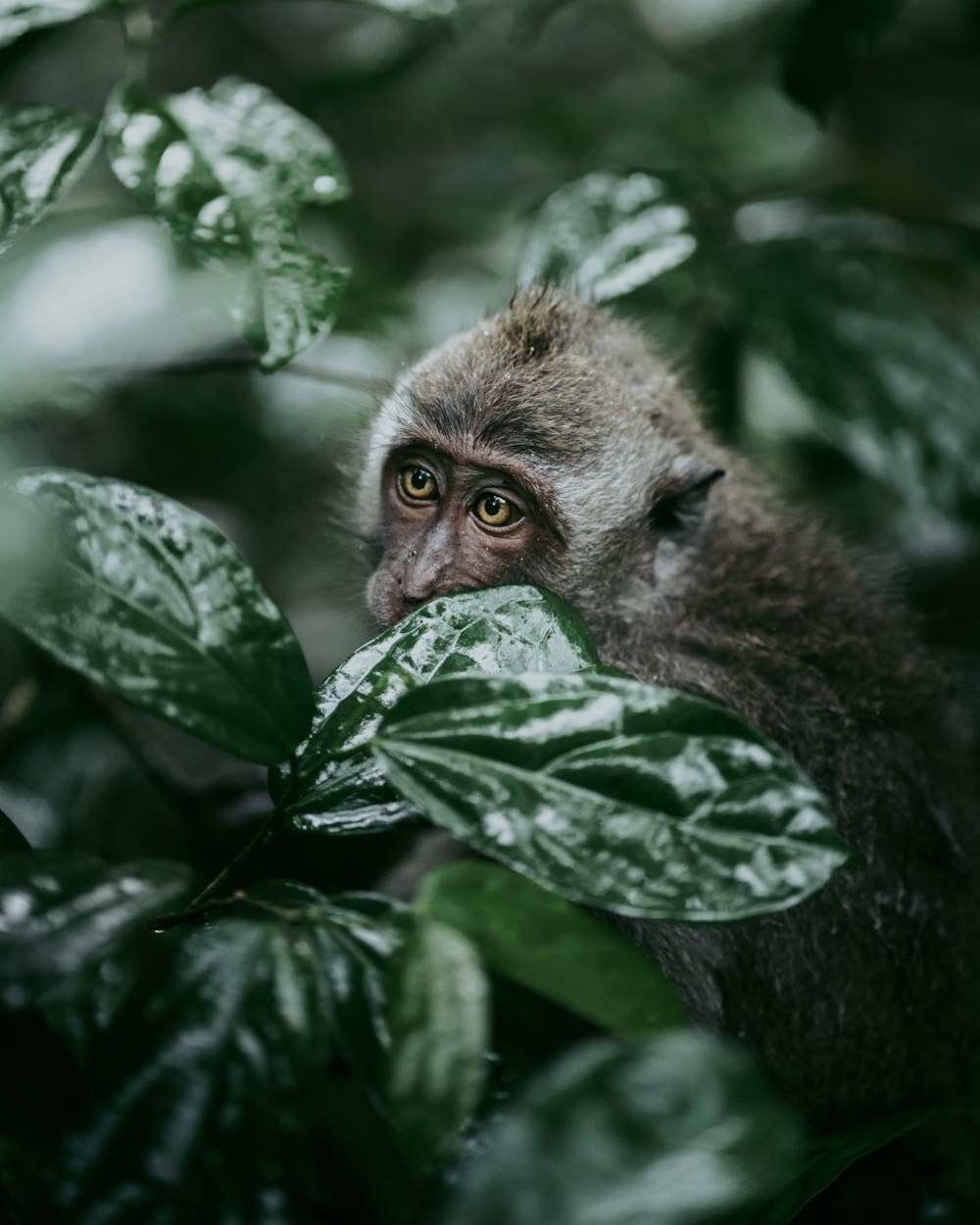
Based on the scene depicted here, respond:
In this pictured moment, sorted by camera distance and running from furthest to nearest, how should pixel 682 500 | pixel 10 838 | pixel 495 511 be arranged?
pixel 682 500 < pixel 495 511 < pixel 10 838

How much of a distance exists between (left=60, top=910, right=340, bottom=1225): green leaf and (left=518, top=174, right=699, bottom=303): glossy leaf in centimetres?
224

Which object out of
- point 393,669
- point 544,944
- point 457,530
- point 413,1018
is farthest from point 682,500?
point 413,1018

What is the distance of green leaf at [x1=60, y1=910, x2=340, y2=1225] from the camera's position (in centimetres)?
117

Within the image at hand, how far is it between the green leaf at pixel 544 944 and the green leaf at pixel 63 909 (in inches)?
13.0

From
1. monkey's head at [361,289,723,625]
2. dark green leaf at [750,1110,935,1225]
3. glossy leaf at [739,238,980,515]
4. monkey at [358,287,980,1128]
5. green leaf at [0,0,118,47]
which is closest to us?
dark green leaf at [750,1110,935,1225]

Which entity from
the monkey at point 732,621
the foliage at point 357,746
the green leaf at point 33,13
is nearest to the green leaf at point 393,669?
the foliage at point 357,746

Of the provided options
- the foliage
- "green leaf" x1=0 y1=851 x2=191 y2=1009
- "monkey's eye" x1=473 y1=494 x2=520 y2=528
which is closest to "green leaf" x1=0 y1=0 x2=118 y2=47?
the foliage

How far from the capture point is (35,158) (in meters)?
1.92

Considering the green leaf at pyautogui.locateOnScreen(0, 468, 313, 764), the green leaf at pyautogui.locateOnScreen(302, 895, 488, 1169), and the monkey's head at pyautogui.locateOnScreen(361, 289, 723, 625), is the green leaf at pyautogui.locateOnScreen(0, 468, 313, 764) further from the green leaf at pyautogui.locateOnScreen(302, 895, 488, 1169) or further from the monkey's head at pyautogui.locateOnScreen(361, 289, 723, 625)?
the monkey's head at pyautogui.locateOnScreen(361, 289, 723, 625)

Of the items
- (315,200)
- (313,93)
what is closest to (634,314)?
(313,93)

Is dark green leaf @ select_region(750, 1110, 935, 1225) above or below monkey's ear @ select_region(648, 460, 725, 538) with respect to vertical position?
below

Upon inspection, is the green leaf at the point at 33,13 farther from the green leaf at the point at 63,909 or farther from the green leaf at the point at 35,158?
the green leaf at the point at 63,909

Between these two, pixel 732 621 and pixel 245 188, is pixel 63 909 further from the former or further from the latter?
pixel 732 621

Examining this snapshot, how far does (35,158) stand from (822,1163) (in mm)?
2257
